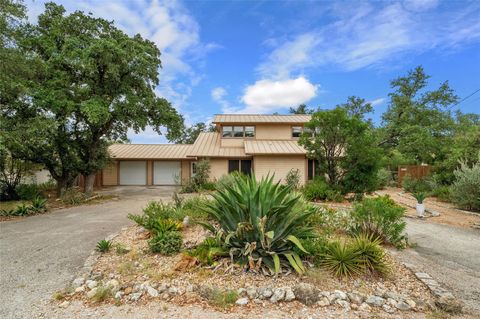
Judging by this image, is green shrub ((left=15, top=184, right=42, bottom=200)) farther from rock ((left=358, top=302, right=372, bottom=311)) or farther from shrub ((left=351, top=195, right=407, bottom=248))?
rock ((left=358, top=302, right=372, bottom=311))

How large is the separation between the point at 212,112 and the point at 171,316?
808 inches

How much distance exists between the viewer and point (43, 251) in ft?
18.3

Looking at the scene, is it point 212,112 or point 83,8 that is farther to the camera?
point 212,112

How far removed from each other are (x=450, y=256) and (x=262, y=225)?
4529 millimetres

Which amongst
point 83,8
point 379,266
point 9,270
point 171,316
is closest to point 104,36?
point 83,8

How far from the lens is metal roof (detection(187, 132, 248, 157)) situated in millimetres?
18455

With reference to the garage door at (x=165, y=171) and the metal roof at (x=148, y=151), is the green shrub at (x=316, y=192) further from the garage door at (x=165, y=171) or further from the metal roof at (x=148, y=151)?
the garage door at (x=165, y=171)

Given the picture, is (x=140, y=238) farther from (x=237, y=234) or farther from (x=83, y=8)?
(x=83, y=8)

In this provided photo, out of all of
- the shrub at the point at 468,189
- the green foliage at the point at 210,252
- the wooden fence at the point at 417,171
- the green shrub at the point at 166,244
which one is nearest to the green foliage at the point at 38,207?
the green shrub at the point at 166,244

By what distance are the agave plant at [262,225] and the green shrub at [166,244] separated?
1.06 metres

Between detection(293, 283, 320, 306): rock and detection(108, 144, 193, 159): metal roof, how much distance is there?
18727mm

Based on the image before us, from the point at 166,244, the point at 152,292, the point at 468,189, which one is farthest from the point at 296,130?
the point at 152,292

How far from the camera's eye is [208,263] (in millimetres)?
4262

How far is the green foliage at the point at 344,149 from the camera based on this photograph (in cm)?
1120
